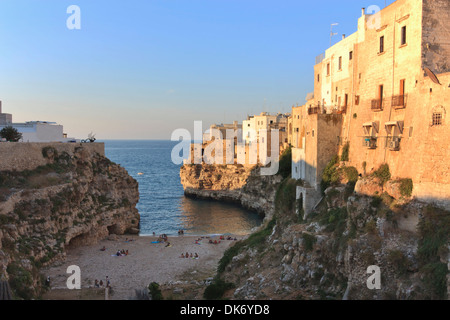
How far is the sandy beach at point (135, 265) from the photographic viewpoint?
22.6m

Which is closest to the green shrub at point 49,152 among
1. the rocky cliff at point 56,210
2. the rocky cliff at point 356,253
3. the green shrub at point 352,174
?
the rocky cliff at point 56,210

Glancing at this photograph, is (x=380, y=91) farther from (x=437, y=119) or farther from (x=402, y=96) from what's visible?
(x=437, y=119)

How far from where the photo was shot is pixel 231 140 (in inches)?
2527

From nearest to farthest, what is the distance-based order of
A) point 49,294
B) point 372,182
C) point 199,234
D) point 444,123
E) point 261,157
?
1. point 444,123
2. point 372,182
3. point 49,294
4. point 199,234
5. point 261,157

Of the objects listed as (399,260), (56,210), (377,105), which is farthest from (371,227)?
(56,210)

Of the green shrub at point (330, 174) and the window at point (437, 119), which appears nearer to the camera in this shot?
the window at point (437, 119)

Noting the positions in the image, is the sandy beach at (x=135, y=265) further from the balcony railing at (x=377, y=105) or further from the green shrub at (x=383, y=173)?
the balcony railing at (x=377, y=105)

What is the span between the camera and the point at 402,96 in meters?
16.0

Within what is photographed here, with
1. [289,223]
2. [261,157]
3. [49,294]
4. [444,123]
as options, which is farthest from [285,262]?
[261,157]

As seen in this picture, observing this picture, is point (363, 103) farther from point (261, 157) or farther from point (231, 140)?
point (231, 140)

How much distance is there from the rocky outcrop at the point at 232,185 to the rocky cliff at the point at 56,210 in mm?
18564

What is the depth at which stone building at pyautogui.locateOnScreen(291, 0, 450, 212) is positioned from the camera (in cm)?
1362

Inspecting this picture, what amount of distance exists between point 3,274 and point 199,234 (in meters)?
23.6

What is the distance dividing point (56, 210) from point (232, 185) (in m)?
33.6
